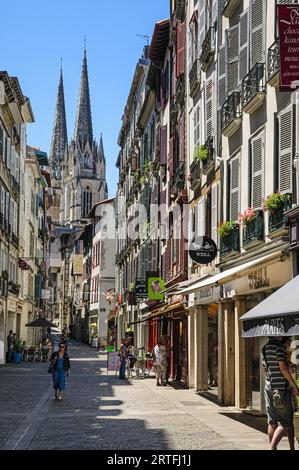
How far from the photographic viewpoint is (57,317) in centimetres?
15638

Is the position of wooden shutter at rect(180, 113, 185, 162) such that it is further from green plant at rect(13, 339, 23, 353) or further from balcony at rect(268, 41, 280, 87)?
green plant at rect(13, 339, 23, 353)

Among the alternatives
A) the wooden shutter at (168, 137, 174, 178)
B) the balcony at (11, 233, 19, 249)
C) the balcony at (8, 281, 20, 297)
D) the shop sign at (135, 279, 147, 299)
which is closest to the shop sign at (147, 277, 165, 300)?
the shop sign at (135, 279, 147, 299)

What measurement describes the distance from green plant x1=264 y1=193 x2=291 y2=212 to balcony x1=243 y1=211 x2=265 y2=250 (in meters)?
1.34

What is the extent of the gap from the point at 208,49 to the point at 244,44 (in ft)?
16.1

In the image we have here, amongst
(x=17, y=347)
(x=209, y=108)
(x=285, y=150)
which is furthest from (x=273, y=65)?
(x=17, y=347)

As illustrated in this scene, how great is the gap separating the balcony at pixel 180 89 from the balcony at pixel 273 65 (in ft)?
43.2

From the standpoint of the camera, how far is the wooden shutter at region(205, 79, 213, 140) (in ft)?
75.7

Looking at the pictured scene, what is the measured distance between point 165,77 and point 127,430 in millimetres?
24799

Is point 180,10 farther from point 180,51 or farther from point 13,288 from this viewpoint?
point 13,288

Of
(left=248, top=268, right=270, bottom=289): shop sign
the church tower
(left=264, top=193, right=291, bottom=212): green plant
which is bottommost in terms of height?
(left=248, top=268, right=270, bottom=289): shop sign

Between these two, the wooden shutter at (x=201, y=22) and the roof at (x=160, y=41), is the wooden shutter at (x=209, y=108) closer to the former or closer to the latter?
the wooden shutter at (x=201, y=22)

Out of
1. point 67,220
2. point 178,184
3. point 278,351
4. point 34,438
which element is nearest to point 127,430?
point 34,438

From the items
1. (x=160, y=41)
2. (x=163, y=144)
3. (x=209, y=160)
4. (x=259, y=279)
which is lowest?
(x=259, y=279)

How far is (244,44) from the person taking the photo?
1845 centimetres
